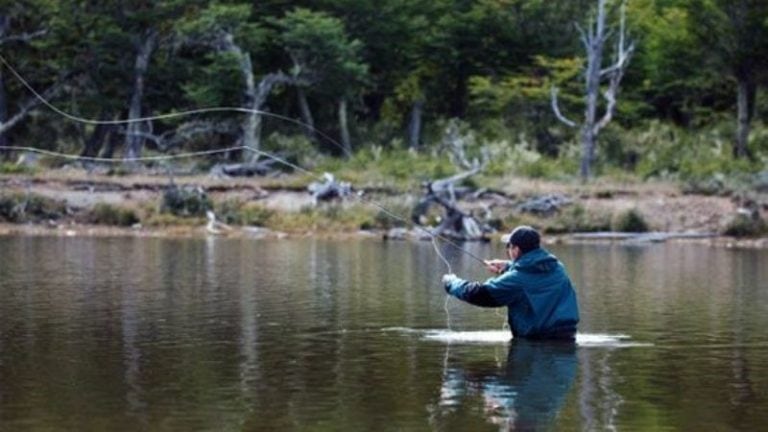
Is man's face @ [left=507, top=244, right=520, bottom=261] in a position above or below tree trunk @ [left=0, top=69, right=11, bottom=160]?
below

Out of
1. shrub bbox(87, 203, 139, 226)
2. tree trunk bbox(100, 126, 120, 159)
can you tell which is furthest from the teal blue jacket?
tree trunk bbox(100, 126, 120, 159)

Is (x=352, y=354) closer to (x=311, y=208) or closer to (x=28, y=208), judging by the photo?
Answer: (x=311, y=208)

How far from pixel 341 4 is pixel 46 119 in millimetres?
11290

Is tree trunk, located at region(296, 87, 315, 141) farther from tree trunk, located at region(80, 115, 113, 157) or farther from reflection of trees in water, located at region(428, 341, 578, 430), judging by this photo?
reflection of trees in water, located at region(428, 341, 578, 430)

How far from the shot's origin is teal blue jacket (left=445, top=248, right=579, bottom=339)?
18.3 meters

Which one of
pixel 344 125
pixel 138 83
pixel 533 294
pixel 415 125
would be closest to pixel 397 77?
pixel 415 125

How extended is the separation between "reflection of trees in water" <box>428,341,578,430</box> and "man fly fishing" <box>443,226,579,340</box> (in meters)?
0.24

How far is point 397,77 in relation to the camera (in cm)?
6338

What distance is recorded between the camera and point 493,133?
2436 inches

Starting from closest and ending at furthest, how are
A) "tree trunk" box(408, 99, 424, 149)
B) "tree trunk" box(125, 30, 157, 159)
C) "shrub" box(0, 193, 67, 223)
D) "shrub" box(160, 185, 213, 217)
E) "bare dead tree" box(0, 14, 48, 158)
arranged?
1. "shrub" box(0, 193, 67, 223)
2. "shrub" box(160, 185, 213, 217)
3. "bare dead tree" box(0, 14, 48, 158)
4. "tree trunk" box(125, 30, 157, 159)
5. "tree trunk" box(408, 99, 424, 149)

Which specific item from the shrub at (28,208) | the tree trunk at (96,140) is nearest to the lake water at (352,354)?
the shrub at (28,208)

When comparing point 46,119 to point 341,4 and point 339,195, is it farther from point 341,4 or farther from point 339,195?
point 339,195

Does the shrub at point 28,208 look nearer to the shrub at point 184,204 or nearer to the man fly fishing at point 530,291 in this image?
the shrub at point 184,204

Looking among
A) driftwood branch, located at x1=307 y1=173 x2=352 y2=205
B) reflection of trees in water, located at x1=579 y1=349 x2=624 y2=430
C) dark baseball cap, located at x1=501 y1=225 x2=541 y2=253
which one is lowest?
reflection of trees in water, located at x1=579 y1=349 x2=624 y2=430
